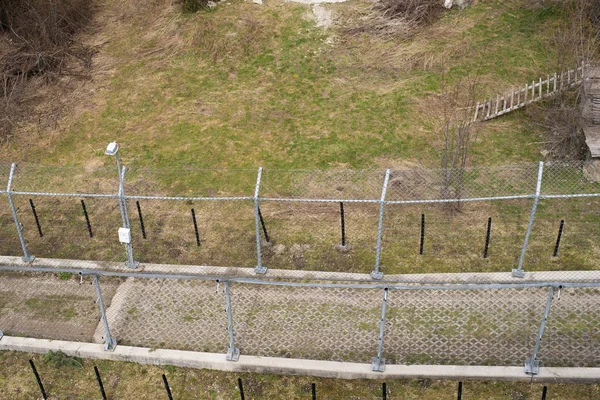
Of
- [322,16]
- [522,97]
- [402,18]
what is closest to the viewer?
[522,97]

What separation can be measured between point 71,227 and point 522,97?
36.6 feet

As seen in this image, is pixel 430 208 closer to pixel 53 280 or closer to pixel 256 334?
→ pixel 256 334

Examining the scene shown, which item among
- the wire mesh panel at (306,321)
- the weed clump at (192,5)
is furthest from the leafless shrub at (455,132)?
the weed clump at (192,5)

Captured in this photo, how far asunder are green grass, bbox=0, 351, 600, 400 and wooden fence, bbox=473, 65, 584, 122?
7.77 meters

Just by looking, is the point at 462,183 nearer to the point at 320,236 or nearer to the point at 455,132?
the point at 455,132

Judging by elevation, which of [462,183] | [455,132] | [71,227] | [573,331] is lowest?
[573,331]

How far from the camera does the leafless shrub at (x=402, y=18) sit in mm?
19891

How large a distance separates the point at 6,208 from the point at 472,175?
1016cm

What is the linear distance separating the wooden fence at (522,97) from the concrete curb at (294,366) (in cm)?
748

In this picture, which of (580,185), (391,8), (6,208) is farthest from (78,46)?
(580,185)

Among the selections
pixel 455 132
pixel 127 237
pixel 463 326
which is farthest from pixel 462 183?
pixel 127 237

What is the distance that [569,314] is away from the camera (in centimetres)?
1166

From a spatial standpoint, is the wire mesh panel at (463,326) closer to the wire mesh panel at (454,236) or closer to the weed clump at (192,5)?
the wire mesh panel at (454,236)

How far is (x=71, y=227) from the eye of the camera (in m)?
14.3
